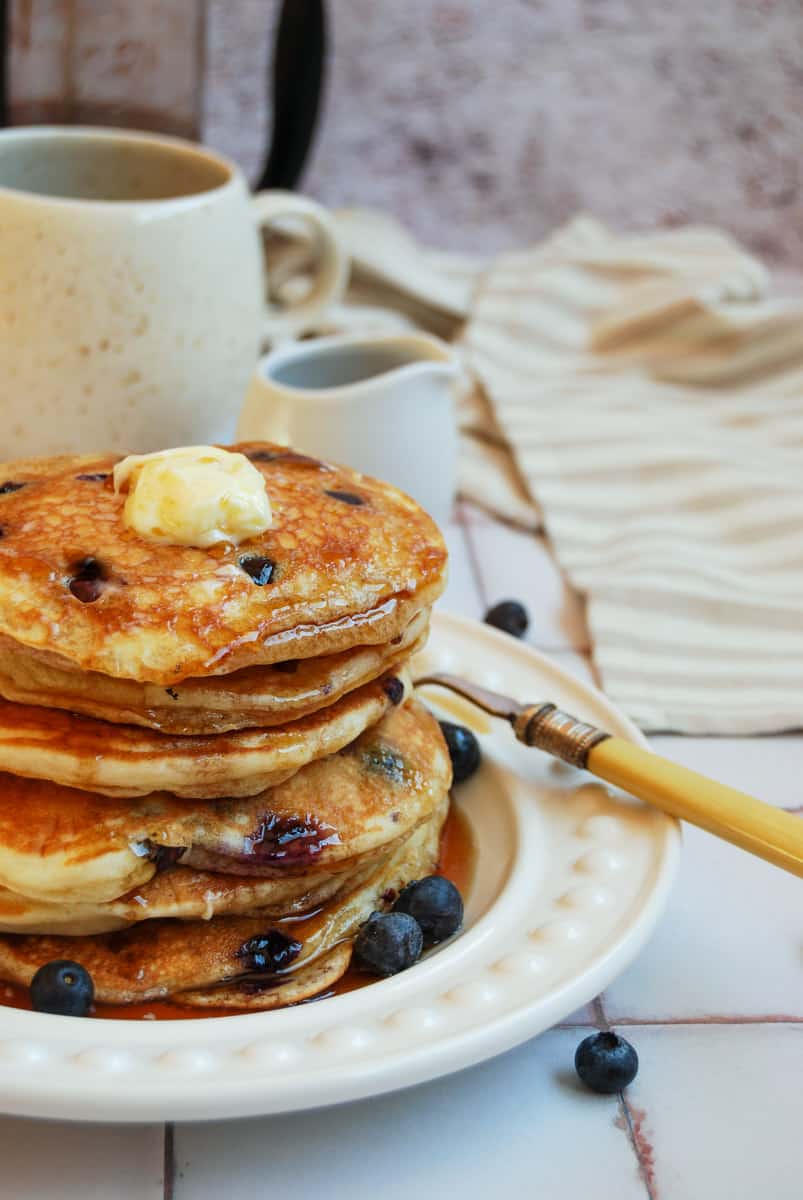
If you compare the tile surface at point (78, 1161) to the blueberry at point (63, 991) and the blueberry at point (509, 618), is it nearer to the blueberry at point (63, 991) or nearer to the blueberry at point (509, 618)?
the blueberry at point (63, 991)

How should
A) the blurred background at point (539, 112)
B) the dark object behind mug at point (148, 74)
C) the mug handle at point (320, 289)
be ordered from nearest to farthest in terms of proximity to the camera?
1. the mug handle at point (320, 289)
2. the dark object behind mug at point (148, 74)
3. the blurred background at point (539, 112)

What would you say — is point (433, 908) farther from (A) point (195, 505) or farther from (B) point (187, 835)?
(A) point (195, 505)

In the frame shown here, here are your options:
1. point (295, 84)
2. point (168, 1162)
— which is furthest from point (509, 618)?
point (295, 84)

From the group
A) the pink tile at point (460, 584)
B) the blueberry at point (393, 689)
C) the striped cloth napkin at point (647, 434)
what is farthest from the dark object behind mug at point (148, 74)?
the blueberry at point (393, 689)

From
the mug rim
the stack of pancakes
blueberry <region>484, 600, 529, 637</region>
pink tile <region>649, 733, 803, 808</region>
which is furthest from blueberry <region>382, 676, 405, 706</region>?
the mug rim

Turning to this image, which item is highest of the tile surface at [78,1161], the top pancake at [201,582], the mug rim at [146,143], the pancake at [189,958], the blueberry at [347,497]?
the top pancake at [201,582]

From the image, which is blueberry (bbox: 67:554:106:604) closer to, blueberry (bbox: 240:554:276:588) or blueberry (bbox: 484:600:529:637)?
blueberry (bbox: 240:554:276:588)

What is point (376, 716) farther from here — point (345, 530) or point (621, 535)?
point (621, 535)
